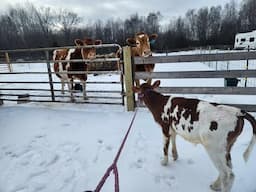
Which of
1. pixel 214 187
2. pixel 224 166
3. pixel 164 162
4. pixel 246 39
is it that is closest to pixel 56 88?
pixel 164 162

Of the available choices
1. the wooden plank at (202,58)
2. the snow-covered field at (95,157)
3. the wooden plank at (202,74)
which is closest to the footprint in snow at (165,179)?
the snow-covered field at (95,157)

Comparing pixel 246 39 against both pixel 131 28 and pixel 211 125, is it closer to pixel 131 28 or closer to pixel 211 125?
pixel 131 28

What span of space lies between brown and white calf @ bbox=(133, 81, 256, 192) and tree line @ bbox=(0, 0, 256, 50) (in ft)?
113

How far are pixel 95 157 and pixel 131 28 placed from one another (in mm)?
53626

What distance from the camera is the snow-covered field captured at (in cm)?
256

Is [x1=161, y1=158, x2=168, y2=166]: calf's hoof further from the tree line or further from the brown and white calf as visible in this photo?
the tree line

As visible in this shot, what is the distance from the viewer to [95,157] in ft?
10.4

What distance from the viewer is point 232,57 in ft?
13.2

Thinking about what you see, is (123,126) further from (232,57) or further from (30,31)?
(30,31)

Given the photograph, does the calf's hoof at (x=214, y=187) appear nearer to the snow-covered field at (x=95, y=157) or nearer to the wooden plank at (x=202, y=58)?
the snow-covered field at (x=95, y=157)

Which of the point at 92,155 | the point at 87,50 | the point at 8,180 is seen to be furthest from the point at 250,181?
the point at 87,50

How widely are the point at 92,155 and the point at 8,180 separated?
111cm

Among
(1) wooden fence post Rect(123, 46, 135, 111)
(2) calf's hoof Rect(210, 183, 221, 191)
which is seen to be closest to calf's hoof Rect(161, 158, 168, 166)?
(2) calf's hoof Rect(210, 183, 221, 191)

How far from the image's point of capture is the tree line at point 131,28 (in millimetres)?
39469
